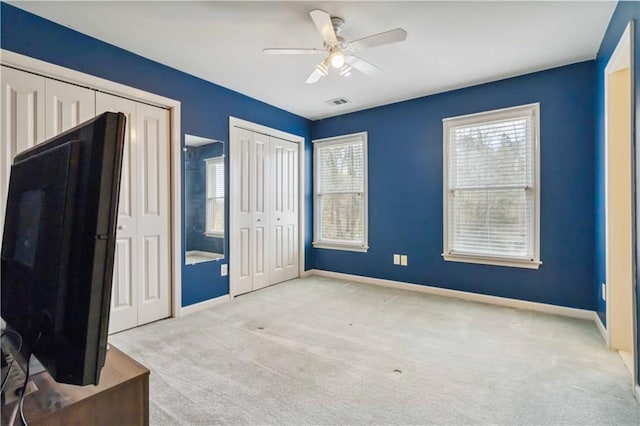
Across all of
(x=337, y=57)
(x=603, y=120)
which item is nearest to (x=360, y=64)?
(x=337, y=57)

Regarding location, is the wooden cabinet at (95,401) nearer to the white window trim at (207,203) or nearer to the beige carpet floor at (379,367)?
the beige carpet floor at (379,367)

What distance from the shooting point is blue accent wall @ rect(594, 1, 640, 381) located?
183cm

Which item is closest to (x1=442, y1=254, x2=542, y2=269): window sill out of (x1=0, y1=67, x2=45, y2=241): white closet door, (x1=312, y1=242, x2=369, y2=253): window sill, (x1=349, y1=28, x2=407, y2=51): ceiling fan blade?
(x1=312, y1=242, x2=369, y2=253): window sill

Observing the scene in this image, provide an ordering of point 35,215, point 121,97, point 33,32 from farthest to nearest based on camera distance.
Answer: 1. point 121,97
2. point 33,32
3. point 35,215

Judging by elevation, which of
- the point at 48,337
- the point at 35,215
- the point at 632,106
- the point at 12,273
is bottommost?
the point at 48,337

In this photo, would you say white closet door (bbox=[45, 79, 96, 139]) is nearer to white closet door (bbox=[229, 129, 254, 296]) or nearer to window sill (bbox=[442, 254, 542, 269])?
white closet door (bbox=[229, 129, 254, 296])

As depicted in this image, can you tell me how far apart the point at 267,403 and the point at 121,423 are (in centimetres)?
111

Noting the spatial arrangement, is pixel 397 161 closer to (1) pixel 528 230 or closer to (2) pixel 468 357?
(1) pixel 528 230

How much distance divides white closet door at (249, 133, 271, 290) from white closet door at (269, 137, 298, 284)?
101 millimetres

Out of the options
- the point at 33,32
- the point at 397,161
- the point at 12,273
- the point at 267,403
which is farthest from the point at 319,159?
the point at 12,273

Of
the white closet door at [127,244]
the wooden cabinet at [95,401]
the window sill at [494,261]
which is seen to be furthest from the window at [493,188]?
the wooden cabinet at [95,401]

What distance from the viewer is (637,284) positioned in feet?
5.97

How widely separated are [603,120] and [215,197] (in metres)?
3.68

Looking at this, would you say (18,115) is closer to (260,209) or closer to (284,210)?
(260,209)
